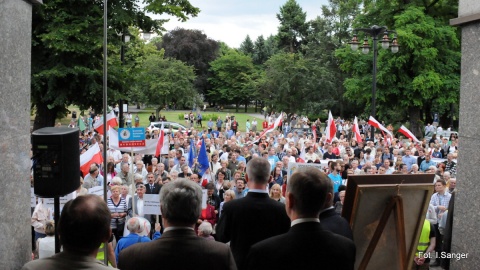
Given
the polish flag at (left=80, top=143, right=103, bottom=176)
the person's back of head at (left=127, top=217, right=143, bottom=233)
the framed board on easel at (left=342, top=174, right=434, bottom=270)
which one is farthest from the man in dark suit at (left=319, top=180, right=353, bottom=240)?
the polish flag at (left=80, top=143, right=103, bottom=176)

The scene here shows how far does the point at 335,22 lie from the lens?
69062 millimetres

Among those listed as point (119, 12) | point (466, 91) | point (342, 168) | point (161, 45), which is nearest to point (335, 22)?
point (161, 45)

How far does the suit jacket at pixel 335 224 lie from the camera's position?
4.58 m

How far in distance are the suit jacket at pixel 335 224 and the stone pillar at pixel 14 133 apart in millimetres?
2598

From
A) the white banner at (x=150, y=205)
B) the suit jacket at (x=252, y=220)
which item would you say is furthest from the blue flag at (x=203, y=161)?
the suit jacket at (x=252, y=220)

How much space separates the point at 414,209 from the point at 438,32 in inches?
1401

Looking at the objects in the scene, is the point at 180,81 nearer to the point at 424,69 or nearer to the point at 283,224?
the point at 424,69

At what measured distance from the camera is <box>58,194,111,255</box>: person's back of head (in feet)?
9.80

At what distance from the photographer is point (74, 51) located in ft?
71.2

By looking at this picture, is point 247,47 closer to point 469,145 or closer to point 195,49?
point 195,49

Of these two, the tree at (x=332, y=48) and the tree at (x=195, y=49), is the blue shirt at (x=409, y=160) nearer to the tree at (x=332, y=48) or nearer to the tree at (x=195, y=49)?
the tree at (x=332, y=48)

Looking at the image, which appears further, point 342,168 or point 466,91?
point 342,168

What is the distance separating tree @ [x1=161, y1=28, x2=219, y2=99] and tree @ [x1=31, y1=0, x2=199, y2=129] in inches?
2370

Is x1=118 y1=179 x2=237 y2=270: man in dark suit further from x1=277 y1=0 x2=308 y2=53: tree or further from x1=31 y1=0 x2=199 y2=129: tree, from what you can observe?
x1=277 y1=0 x2=308 y2=53: tree
